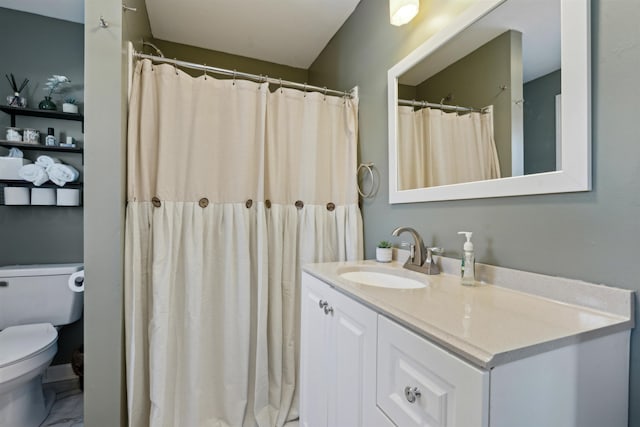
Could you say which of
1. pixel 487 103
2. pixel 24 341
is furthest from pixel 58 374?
pixel 487 103

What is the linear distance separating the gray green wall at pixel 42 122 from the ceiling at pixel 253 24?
0.64 m

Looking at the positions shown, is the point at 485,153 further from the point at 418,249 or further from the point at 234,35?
the point at 234,35

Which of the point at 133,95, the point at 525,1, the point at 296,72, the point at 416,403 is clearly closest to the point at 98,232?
the point at 133,95

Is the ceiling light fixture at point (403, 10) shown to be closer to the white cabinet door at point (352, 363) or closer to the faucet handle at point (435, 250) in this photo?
the faucet handle at point (435, 250)

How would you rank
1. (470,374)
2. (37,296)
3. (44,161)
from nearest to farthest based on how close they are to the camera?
(470,374), (37,296), (44,161)

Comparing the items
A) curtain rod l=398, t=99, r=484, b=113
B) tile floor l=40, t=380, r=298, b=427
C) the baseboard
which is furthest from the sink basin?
the baseboard

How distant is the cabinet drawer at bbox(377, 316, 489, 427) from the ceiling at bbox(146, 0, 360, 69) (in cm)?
198

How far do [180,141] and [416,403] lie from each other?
151 cm

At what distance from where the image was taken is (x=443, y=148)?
129 centimetres

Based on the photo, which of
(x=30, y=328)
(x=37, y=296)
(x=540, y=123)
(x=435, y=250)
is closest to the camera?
(x=540, y=123)

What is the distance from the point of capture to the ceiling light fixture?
1292 millimetres

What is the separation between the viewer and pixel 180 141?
1498mm

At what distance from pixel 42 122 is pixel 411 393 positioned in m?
2.68

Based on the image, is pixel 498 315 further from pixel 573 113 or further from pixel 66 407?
pixel 66 407
